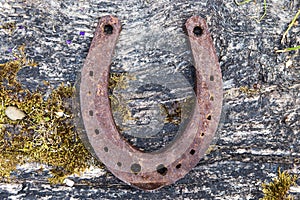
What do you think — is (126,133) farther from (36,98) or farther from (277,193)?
(277,193)

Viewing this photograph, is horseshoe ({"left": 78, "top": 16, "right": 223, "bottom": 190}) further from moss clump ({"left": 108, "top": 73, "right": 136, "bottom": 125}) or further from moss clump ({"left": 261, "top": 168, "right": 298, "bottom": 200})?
moss clump ({"left": 261, "top": 168, "right": 298, "bottom": 200})

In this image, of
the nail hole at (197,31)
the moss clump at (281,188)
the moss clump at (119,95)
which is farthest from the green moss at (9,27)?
the moss clump at (281,188)

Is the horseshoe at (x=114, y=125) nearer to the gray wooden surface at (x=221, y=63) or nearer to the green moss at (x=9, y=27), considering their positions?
the gray wooden surface at (x=221, y=63)

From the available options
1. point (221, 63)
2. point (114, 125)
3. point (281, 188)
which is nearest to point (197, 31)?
point (221, 63)

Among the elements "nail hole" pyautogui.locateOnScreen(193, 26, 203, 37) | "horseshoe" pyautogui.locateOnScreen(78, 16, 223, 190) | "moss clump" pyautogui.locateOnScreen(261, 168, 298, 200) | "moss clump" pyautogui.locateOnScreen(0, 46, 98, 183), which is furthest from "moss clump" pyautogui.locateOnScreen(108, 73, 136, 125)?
"moss clump" pyautogui.locateOnScreen(261, 168, 298, 200)

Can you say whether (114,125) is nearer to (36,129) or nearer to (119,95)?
(119,95)

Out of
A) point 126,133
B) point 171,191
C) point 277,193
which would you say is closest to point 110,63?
point 126,133
